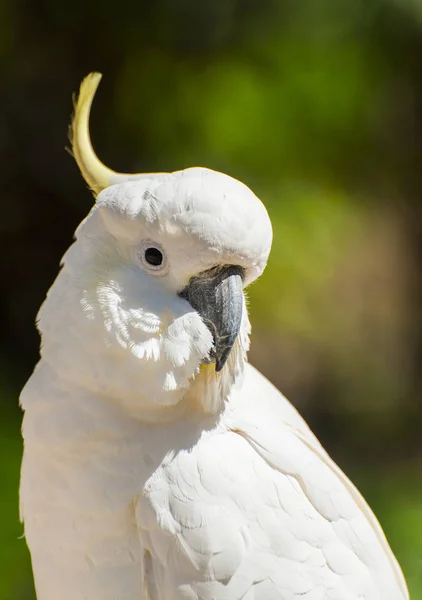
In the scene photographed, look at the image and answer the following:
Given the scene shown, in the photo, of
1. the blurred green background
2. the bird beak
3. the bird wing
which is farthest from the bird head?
the blurred green background

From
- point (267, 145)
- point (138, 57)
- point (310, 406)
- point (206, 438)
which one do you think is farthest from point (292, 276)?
point (206, 438)

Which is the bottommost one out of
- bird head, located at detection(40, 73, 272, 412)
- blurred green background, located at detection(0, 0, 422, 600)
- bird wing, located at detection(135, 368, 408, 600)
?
bird wing, located at detection(135, 368, 408, 600)

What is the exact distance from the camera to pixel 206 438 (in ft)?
4.16

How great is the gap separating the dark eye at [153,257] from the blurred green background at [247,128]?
190cm

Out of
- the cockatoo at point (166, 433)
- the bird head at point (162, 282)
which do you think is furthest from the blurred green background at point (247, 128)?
the bird head at point (162, 282)

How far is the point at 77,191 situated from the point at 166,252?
221 centimetres

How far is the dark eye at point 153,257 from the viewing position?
116 cm

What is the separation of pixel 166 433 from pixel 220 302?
245 millimetres

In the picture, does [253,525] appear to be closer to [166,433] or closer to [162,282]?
[166,433]

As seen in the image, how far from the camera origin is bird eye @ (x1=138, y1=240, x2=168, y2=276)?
1.15 metres

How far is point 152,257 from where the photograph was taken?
1.16 metres

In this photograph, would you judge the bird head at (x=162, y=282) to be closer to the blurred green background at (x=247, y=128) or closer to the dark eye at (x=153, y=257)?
the dark eye at (x=153, y=257)

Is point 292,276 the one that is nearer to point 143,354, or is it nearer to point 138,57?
point 138,57

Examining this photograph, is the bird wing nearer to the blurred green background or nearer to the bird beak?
the bird beak
